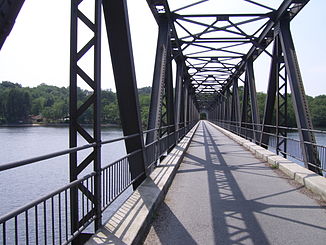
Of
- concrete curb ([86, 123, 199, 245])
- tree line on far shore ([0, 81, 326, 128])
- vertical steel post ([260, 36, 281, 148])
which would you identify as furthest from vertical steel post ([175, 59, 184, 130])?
concrete curb ([86, 123, 199, 245])

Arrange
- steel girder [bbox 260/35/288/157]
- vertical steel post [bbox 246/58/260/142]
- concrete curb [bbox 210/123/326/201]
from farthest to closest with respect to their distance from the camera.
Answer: vertical steel post [bbox 246/58/260/142] → steel girder [bbox 260/35/288/157] → concrete curb [bbox 210/123/326/201]

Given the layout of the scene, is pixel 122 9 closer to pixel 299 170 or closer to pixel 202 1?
pixel 299 170

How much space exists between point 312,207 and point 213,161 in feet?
17.9

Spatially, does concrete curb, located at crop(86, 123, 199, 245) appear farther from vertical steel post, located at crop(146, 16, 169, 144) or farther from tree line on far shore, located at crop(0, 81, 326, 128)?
tree line on far shore, located at crop(0, 81, 326, 128)

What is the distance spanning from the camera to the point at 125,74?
18.5 ft

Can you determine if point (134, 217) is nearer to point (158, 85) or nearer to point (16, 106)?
point (158, 85)

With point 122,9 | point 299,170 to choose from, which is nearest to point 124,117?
point 122,9

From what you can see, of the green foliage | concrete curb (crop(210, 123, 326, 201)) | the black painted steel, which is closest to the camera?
the black painted steel

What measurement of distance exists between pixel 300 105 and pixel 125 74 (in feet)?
18.2

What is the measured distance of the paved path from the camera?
400 centimetres

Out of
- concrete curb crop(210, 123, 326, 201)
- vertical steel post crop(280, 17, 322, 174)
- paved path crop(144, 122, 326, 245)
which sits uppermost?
vertical steel post crop(280, 17, 322, 174)

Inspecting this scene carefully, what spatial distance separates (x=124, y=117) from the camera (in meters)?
5.92

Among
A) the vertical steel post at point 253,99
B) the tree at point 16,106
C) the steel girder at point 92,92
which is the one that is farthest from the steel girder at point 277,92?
the tree at point 16,106

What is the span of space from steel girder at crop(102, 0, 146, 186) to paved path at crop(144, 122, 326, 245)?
110 centimetres
